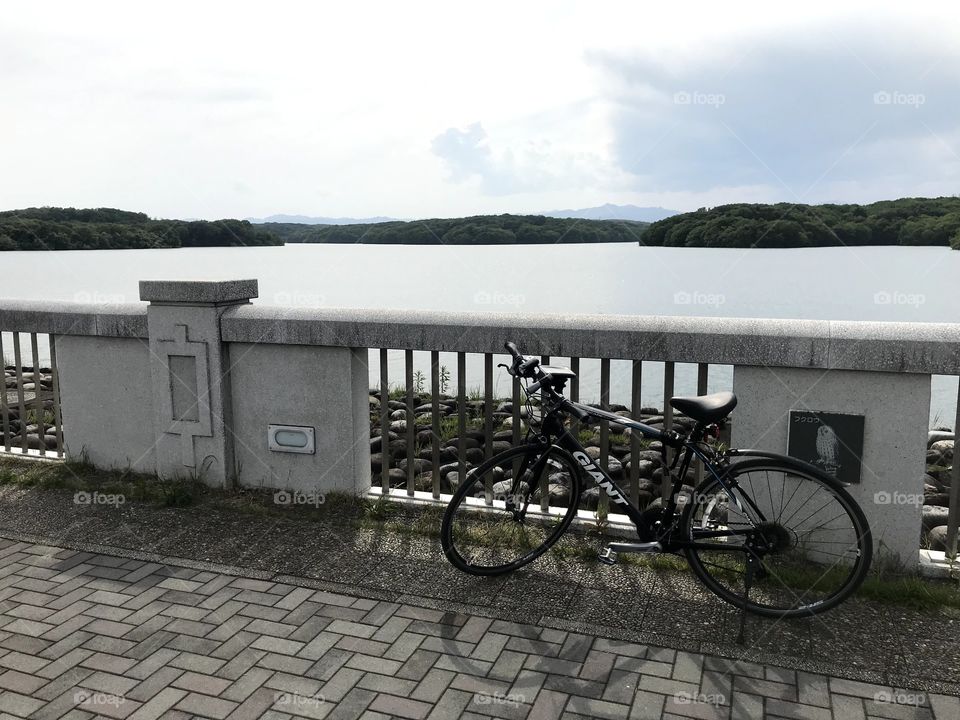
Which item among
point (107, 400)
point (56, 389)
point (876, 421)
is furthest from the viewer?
point (56, 389)

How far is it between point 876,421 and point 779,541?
36.5 inches

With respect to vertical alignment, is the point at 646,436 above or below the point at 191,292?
below

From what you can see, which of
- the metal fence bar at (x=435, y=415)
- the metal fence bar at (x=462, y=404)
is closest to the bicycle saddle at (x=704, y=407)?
the metal fence bar at (x=462, y=404)

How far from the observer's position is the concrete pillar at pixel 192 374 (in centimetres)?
580

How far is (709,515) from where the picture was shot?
13.8 feet

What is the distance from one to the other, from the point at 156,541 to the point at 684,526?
3.25 metres

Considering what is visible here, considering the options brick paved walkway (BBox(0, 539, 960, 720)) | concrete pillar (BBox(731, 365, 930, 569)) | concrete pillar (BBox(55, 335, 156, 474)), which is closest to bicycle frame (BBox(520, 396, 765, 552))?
concrete pillar (BBox(731, 365, 930, 569))

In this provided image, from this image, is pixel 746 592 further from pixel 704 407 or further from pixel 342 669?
pixel 342 669

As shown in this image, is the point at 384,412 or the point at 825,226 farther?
the point at 825,226

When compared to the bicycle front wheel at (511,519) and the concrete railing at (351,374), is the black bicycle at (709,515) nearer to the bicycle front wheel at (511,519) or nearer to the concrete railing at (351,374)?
the bicycle front wheel at (511,519)

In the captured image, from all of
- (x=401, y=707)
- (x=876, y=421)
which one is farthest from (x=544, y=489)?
(x=401, y=707)

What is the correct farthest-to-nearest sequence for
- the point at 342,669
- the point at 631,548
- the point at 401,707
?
1. the point at 631,548
2. the point at 342,669
3. the point at 401,707

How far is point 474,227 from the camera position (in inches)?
573

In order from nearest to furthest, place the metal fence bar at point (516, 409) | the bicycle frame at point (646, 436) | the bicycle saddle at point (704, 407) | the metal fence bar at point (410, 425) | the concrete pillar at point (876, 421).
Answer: the bicycle saddle at point (704, 407) → the bicycle frame at point (646, 436) → the concrete pillar at point (876, 421) → the metal fence bar at point (516, 409) → the metal fence bar at point (410, 425)
